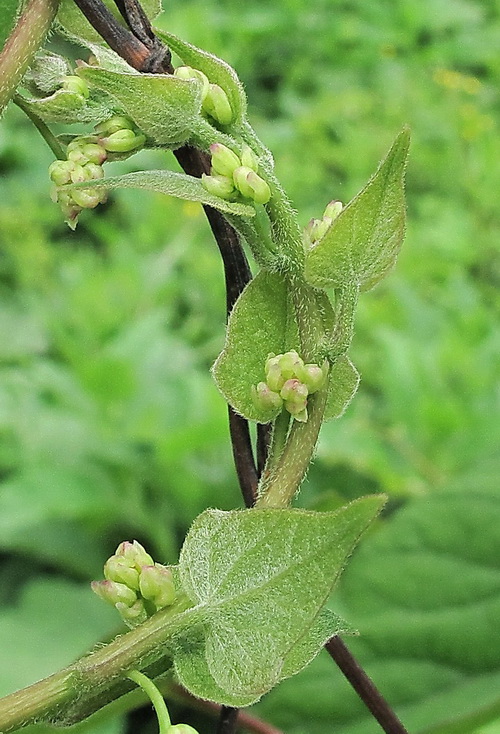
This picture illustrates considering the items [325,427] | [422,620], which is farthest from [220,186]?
[325,427]

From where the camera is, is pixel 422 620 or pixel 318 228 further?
pixel 422 620

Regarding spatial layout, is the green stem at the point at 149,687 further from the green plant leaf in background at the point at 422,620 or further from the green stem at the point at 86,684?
the green plant leaf in background at the point at 422,620

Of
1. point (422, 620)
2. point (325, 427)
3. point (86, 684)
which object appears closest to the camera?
point (86, 684)

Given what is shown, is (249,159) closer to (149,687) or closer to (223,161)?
(223,161)

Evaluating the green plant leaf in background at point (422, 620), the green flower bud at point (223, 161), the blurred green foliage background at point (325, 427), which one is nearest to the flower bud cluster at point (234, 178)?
the green flower bud at point (223, 161)

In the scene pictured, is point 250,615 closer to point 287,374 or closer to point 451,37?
point 287,374
